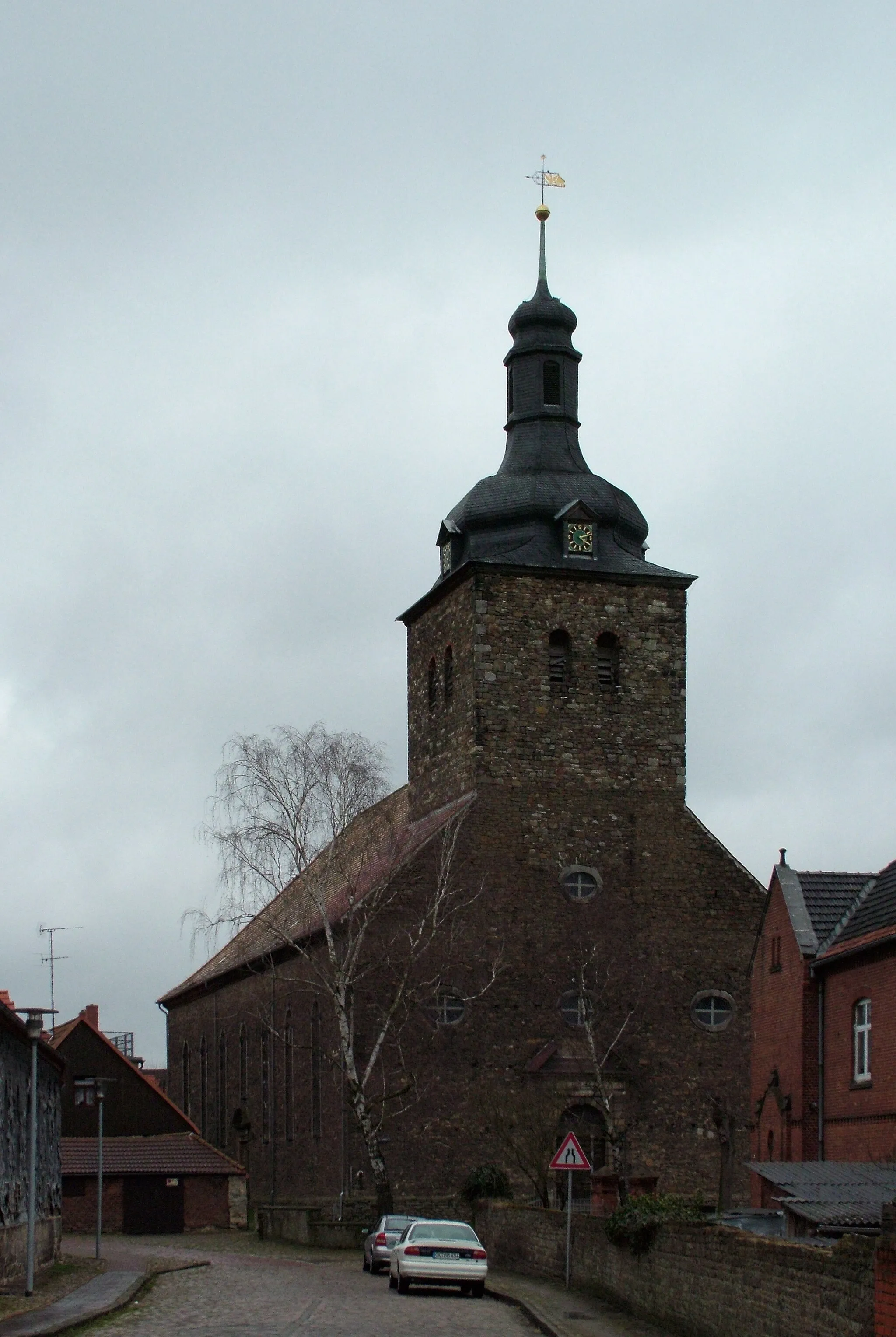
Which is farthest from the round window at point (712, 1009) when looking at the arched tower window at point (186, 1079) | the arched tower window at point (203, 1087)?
the arched tower window at point (186, 1079)

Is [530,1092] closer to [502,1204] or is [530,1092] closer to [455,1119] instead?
[455,1119]

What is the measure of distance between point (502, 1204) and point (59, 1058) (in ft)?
27.6

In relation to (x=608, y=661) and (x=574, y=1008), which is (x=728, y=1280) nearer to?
(x=574, y=1008)

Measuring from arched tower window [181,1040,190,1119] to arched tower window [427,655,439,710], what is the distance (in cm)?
2239

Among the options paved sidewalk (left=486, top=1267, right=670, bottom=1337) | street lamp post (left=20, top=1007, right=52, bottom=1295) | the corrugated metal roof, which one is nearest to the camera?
paved sidewalk (left=486, top=1267, right=670, bottom=1337)

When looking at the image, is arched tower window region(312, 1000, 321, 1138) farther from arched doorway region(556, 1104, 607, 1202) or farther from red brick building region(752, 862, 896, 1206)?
red brick building region(752, 862, 896, 1206)

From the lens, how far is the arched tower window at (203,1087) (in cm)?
6100

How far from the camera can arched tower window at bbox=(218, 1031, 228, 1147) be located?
5775 centimetres

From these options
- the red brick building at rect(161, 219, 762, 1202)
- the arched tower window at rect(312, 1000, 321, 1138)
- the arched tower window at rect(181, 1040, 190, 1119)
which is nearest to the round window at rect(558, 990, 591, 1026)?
the red brick building at rect(161, 219, 762, 1202)

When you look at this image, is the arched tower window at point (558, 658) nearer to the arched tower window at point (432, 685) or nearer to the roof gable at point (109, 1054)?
the arched tower window at point (432, 685)

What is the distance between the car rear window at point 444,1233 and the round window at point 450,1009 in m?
12.9

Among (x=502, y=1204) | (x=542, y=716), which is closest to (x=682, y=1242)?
(x=502, y=1204)

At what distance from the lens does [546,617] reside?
147ft

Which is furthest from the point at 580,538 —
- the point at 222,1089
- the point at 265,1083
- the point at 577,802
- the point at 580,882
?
the point at 222,1089
